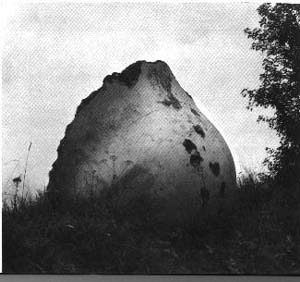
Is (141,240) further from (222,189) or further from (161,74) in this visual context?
(161,74)

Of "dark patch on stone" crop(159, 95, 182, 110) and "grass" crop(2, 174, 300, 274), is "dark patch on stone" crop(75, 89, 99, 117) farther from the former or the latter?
"grass" crop(2, 174, 300, 274)

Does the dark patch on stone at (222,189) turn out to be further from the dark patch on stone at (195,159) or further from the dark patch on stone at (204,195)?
the dark patch on stone at (195,159)

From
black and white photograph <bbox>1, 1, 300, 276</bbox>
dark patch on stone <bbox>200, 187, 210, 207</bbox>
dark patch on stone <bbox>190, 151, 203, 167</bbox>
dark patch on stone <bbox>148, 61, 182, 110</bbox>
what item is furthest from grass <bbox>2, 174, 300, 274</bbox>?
dark patch on stone <bbox>148, 61, 182, 110</bbox>

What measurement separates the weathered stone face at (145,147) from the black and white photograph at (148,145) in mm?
11

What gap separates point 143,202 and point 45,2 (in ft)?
5.80

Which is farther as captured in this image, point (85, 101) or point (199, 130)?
point (199, 130)

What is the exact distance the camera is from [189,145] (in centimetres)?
496

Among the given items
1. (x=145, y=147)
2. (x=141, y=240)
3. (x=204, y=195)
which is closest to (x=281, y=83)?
(x=204, y=195)

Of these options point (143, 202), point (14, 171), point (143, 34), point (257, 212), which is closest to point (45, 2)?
point (143, 34)

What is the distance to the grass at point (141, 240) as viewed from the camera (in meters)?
4.74

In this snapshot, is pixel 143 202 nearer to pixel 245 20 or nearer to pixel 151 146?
pixel 151 146

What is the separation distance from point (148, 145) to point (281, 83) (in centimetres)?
118

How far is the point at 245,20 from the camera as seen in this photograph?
4883mm

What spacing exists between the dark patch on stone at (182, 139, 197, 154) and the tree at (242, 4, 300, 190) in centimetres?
55
